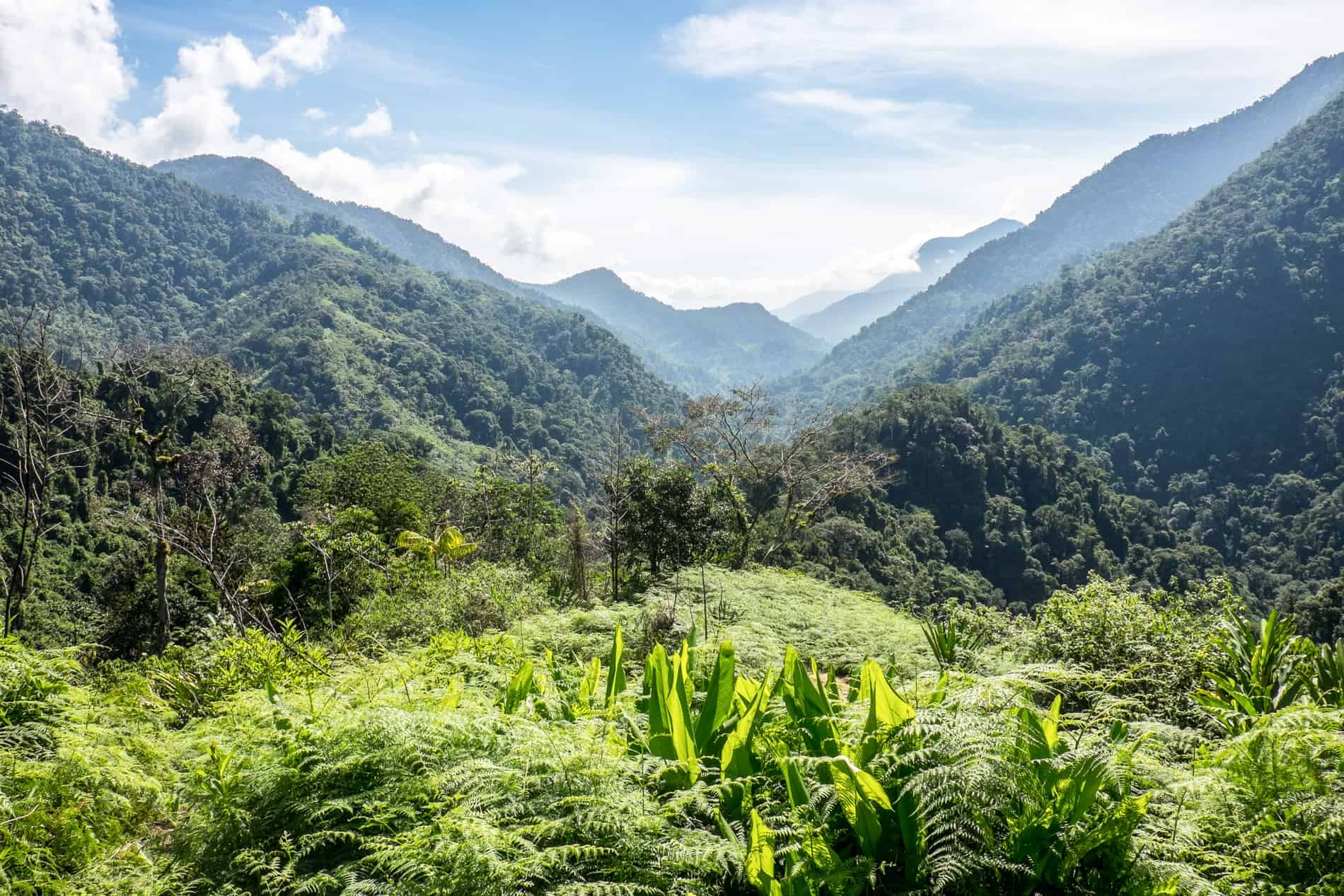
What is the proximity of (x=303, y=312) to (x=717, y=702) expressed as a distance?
306 ft

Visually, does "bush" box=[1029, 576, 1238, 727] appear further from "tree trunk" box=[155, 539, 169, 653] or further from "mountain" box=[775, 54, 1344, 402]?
"mountain" box=[775, 54, 1344, 402]

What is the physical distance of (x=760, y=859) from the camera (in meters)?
1.97

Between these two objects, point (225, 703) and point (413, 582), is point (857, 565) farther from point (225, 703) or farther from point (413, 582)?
point (225, 703)

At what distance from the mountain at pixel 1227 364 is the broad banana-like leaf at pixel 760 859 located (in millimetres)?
45983

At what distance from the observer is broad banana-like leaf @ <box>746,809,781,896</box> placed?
1.96m

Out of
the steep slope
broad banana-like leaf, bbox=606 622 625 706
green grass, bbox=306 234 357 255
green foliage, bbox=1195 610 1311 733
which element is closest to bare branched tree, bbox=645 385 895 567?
green foliage, bbox=1195 610 1311 733

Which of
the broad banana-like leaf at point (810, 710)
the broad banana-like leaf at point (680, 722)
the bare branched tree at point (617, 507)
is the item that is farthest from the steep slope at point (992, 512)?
the broad banana-like leaf at point (680, 722)

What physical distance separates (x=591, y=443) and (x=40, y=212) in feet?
275

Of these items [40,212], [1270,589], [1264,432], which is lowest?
[1270,589]

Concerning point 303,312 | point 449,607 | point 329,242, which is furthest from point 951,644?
point 329,242

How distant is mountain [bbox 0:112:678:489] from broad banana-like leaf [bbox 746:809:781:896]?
54297mm

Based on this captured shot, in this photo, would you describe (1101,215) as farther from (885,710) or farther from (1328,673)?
(885,710)

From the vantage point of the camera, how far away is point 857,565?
2844 centimetres

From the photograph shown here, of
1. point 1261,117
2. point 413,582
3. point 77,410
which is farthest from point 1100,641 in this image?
point 1261,117
